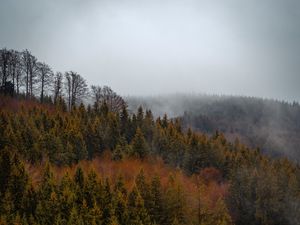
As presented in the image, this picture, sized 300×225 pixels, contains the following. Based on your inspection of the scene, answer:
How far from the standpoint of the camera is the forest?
47.9 m

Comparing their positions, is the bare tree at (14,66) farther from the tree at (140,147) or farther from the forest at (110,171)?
the tree at (140,147)

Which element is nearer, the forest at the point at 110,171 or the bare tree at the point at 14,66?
the forest at the point at 110,171

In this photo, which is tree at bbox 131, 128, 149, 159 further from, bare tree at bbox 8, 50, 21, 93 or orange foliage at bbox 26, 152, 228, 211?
bare tree at bbox 8, 50, 21, 93

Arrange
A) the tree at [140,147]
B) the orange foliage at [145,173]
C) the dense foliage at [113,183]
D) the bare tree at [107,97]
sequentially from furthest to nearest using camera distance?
the bare tree at [107,97], the tree at [140,147], the orange foliage at [145,173], the dense foliage at [113,183]

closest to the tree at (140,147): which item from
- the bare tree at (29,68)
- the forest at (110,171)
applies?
the forest at (110,171)

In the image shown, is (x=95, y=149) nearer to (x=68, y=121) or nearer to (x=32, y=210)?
(x=68, y=121)

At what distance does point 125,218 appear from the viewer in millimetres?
49812

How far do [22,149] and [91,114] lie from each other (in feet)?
104

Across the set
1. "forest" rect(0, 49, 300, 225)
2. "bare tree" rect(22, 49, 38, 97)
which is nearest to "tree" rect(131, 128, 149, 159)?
"forest" rect(0, 49, 300, 225)

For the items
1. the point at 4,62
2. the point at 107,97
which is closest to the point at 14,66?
the point at 4,62

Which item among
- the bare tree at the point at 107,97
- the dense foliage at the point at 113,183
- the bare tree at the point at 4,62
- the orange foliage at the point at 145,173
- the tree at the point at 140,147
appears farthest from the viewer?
the bare tree at the point at 107,97

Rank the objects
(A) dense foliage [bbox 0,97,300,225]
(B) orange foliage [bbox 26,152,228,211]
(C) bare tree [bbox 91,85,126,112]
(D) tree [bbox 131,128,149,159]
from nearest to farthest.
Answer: (A) dense foliage [bbox 0,97,300,225], (B) orange foliage [bbox 26,152,228,211], (D) tree [bbox 131,128,149,159], (C) bare tree [bbox 91,85,126,112]

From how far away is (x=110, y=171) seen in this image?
61.6m

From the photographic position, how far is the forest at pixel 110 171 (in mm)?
47938
